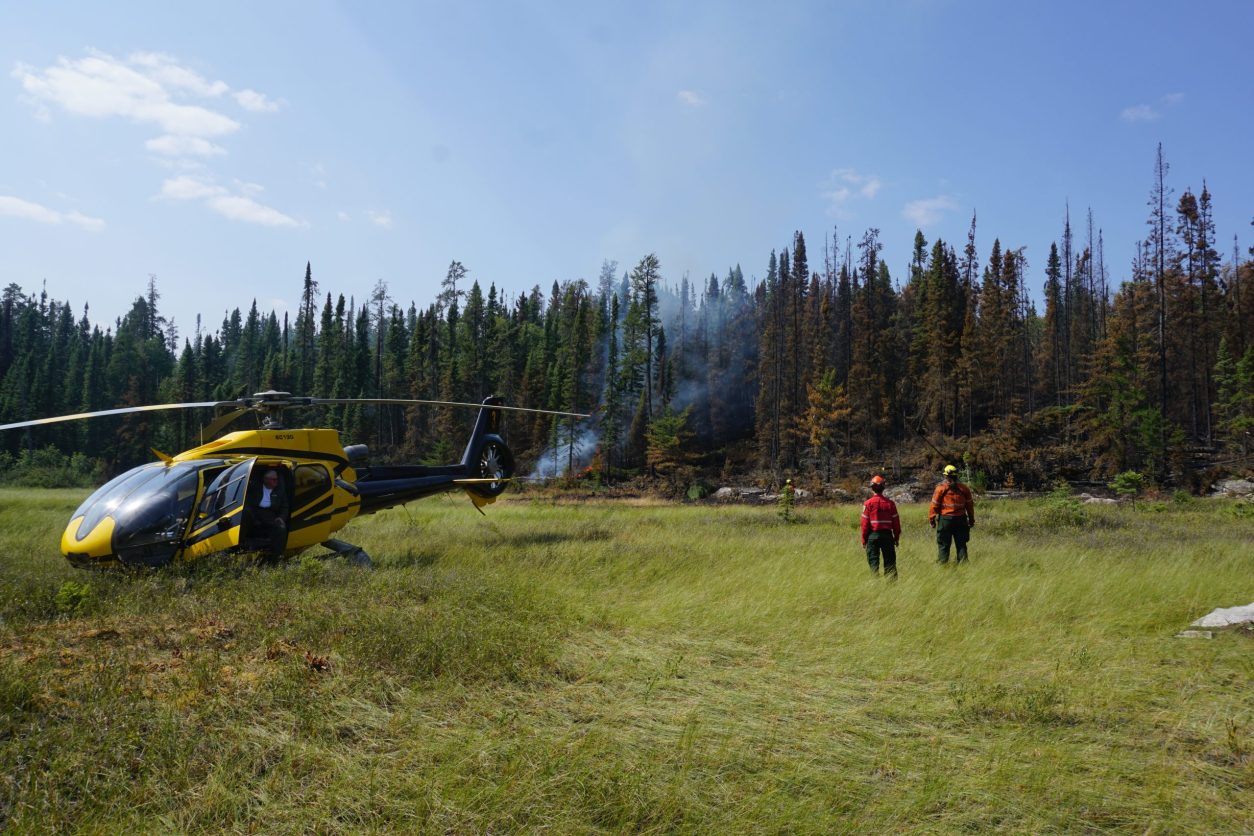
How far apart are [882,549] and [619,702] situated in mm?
Answer: 5997

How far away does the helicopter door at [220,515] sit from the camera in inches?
324

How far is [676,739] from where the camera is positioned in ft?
13.5

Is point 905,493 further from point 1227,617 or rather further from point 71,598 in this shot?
point 71,598

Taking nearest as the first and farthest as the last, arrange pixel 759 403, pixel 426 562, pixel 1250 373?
pixel 426 562, pixel 1250 373, pixel 759 403

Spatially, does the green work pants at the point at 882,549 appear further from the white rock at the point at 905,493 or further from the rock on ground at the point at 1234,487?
the rock on ground at the point at 1234,487

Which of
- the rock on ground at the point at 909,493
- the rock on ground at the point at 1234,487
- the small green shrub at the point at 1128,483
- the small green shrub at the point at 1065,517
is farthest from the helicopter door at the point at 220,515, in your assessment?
the rock on ground at the point at 1234,487

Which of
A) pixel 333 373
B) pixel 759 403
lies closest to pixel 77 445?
pixel 333 373

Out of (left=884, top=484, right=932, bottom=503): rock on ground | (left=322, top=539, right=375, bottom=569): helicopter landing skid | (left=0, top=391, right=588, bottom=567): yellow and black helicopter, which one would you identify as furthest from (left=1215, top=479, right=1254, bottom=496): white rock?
(left=322, top=539, right=375, bottom=569): helicopter landing skid

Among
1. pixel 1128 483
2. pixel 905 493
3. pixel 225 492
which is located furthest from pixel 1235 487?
pixel 225 492

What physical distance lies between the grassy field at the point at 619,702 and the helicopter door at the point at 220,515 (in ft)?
1.63

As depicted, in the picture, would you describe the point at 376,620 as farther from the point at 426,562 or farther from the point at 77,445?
the point at 77,445

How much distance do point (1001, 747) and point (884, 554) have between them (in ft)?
18.4

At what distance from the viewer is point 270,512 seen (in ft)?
29.6

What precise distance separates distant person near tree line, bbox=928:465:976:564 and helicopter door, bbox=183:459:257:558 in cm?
927
